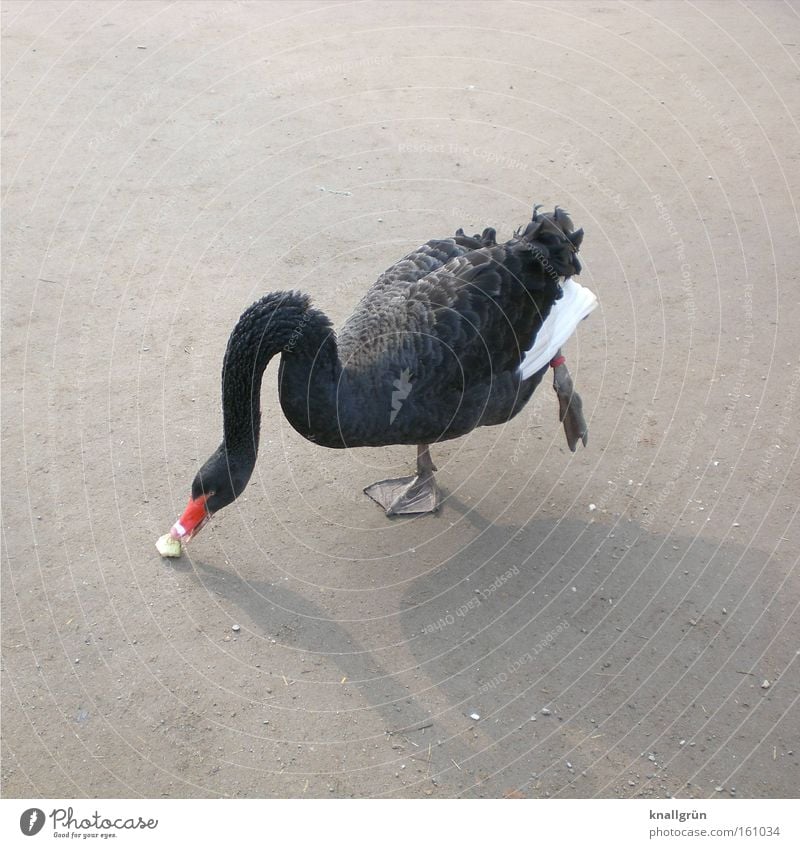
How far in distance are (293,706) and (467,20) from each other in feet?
22.2

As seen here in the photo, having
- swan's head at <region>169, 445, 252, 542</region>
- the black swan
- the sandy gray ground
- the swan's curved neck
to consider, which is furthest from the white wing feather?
swan's head at <region>169, 445, 252, 542</region>

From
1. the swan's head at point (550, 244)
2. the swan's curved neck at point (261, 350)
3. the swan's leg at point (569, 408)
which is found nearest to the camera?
the swan's curved neck at point (261, 350)

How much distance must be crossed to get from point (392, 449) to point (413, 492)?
0.46 metres

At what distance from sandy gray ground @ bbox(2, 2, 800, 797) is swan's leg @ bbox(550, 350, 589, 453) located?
23cm

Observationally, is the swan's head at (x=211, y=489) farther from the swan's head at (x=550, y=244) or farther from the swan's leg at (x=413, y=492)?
the swan's head at (x=550, y=244)

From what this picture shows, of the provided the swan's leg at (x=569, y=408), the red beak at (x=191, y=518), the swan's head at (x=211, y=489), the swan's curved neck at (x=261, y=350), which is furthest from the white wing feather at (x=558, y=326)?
the red beak at (x=191, y=518)

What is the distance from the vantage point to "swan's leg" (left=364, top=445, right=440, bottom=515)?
4.40m

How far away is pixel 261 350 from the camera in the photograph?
378cm

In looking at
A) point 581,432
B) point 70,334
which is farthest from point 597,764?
point 70,334

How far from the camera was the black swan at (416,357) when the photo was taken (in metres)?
3.76

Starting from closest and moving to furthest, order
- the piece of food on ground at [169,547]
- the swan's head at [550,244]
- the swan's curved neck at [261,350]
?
the swan's curved neck at [261,350], the piece of food on ground at [169,547], the swan's head at [550,244]

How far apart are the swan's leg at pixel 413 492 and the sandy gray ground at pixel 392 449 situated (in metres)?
0.09

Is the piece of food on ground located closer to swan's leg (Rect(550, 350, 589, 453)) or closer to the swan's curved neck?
the swan's curved neck
